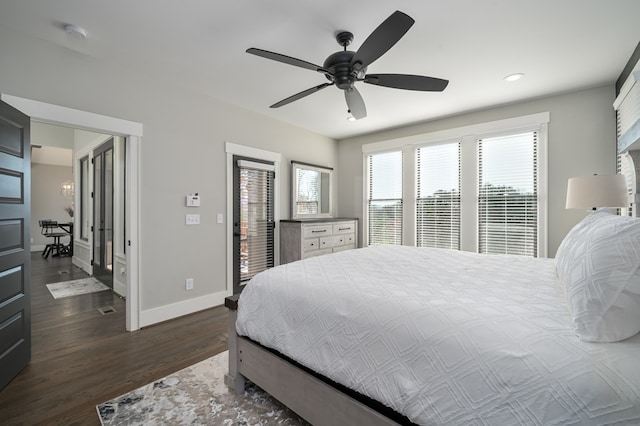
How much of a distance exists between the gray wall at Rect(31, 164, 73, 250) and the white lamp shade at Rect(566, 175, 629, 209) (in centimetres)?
1148

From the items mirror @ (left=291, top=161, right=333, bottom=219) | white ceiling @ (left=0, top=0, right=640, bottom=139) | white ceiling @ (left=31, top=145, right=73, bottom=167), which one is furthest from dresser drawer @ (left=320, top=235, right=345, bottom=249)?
white ceiling @ (left=31, top=145, right=73, bottom=167)

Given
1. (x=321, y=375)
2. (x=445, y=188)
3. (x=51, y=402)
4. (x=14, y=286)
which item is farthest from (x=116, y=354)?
(x=445, y=188)

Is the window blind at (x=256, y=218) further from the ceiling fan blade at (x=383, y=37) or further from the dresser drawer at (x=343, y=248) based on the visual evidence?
the ceiling fan blade at (x=383, y=37)

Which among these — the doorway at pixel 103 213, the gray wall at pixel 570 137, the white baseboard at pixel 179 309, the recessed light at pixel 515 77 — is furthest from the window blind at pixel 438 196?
the doorway at pixel 103 213

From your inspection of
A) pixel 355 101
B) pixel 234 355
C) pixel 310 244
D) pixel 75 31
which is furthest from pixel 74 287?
pixel 355 101

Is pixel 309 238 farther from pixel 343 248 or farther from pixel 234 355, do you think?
pixel 234 355

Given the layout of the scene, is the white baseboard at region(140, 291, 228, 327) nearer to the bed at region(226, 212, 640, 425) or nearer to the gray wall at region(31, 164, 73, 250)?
the bed at region(226, 212, 640, 425)

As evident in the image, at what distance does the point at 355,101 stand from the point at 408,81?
0.47 metres

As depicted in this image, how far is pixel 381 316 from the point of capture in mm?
1249

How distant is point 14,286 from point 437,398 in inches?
116

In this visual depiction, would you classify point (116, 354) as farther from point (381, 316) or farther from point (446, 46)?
point (446, 46)

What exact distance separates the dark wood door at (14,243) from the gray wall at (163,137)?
505 mm

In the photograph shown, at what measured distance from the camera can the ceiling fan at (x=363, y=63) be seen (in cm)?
164

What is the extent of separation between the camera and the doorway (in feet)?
14.6
